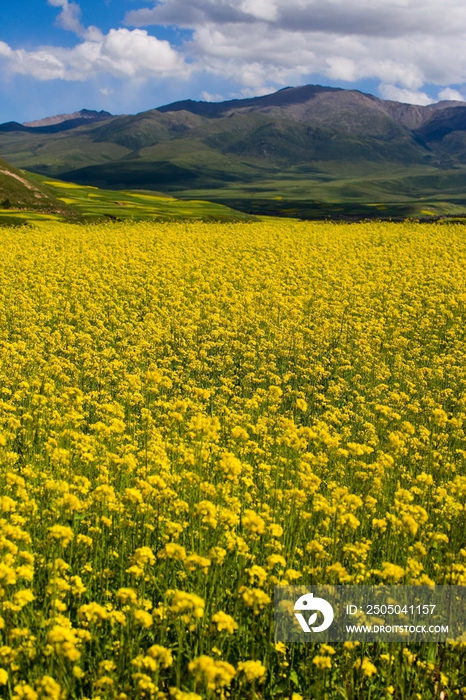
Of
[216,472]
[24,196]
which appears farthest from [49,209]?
[216,472]

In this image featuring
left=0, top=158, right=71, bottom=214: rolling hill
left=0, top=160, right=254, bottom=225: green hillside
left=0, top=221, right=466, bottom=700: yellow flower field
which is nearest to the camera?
left=0, top=221, right=466, bottom=700: yellow flower field

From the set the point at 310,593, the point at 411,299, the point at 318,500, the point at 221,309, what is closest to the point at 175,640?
the point at 310,593

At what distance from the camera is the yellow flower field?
557cm

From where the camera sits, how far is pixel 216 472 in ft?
30.9

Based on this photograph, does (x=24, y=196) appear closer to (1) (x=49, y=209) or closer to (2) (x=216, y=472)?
(1) (x=49, y=209)

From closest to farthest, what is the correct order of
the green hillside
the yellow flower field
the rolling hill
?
1. the yellow flower field
2. the green hillside
3. the rolling hill

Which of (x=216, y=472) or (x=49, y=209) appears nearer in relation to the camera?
(x=216, y=472)

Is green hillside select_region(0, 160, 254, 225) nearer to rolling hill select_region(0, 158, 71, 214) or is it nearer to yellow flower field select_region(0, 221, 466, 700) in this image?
rolling hill select_region(0, 158, 71, 214)

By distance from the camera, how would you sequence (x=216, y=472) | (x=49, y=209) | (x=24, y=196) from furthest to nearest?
1. (x=24, y=196)
2. (x=49, y=209)
3. (x=216, y=472)

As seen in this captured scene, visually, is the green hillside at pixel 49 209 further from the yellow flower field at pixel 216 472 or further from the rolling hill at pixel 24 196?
the yellow flower field at pixel 216 472

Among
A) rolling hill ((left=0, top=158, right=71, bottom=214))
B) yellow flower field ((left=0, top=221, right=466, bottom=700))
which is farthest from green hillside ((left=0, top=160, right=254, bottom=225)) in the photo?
yellow flower field ((left=0, top=221, right=466, bottom=700))

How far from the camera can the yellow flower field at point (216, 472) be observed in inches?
219

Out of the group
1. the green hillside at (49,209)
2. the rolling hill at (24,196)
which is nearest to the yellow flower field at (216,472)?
the green hillside at (49,209)

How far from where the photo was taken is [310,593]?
6246 mm
